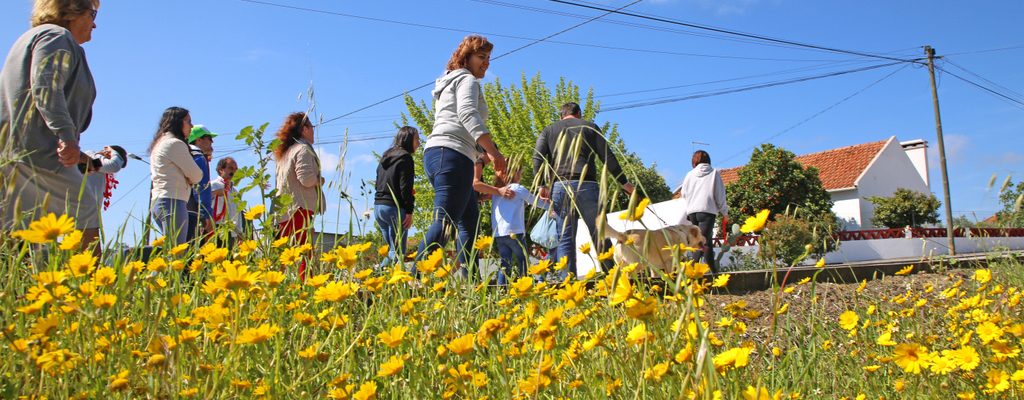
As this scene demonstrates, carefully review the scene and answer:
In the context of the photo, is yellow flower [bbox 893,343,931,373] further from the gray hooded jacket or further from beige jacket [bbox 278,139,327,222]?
the gray hooded jacket

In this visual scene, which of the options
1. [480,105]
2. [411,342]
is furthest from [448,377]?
[480,105]

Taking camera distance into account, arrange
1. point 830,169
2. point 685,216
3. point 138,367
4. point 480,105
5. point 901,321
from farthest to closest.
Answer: point 830,169
point 685,216
point 480,105
point 901,321
point 138,367

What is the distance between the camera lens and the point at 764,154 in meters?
31.5

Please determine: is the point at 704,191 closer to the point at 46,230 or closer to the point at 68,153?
the point at 68,153

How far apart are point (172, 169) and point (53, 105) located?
1808 millimetres

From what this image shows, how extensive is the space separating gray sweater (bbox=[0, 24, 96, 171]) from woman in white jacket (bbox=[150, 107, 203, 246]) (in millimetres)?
1415

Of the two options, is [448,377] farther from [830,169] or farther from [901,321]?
[830,169]

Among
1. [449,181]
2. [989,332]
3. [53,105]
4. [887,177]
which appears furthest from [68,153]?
[887,177]

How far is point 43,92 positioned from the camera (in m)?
2.88

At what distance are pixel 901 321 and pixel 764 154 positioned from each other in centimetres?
3003

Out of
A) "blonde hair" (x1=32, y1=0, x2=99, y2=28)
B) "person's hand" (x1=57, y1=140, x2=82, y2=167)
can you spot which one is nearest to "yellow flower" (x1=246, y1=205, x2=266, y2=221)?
"person's hand" (x1=57, y1=140, x2=82, y2=167)

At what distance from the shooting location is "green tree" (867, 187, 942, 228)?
3416 centimetres

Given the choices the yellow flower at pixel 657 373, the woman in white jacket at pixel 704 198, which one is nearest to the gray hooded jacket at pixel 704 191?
the woman in white jacket at pixel 704 198

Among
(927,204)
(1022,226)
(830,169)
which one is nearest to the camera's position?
(1022,226)
